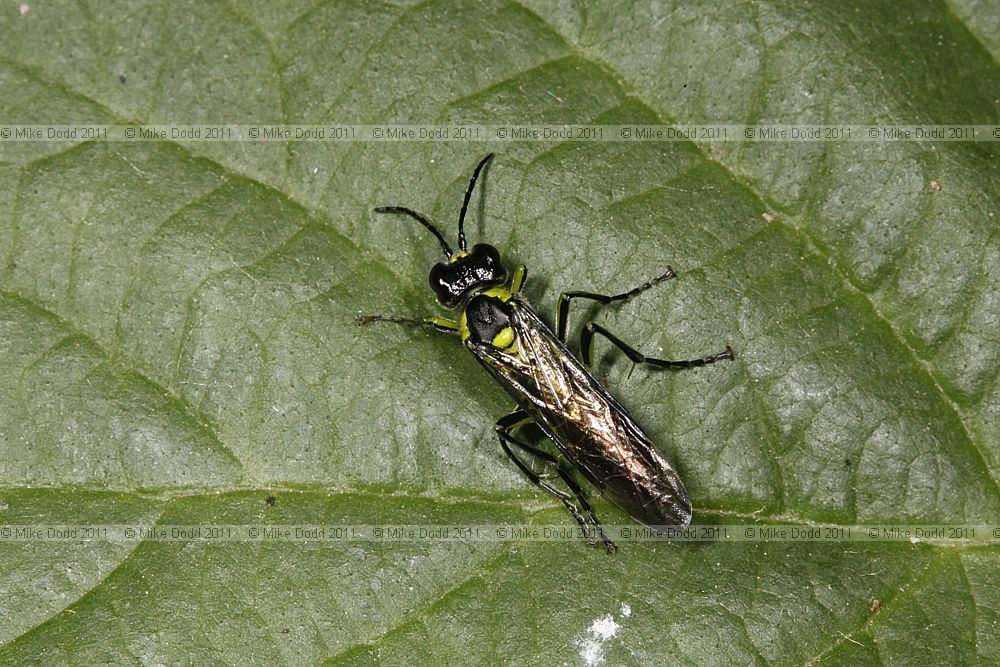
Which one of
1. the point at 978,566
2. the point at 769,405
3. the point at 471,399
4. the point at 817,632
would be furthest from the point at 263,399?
the point at 978,566

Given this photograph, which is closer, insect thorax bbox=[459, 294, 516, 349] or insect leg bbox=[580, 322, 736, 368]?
insect leg bbox=[580, 322, 736, 368]

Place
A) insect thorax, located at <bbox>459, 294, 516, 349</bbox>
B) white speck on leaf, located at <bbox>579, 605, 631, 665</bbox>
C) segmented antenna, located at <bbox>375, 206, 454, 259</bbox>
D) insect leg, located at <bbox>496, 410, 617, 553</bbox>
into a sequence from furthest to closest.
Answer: insect thorax, located at <bbox>459, 294, 516, 349</bbox> < segmented antenna, located at <bbox>375, 206, 454, 259</bbox> < insect leg, located at <bbox>496, 410, 617, 553</bbox> < white speck on leaf, located at <bbox>579, 605, 631, 665</bbox>

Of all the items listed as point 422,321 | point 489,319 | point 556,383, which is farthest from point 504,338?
point 422,321

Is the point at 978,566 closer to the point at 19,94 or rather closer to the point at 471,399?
the point at 471,399

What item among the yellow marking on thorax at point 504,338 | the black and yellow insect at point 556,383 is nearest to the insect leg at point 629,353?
the black and yellow insect at point 556,383

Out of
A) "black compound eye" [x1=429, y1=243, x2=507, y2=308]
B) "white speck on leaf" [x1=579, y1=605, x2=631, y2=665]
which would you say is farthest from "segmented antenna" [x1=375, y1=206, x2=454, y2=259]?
"white speck on leaf" [x1=579, y1=605, x2=631, y2=665]

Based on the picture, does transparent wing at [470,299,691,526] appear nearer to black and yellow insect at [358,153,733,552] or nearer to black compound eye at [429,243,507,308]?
black and yellow insect at [358,153,733,552]

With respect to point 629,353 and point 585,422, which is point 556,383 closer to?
point 585,422
